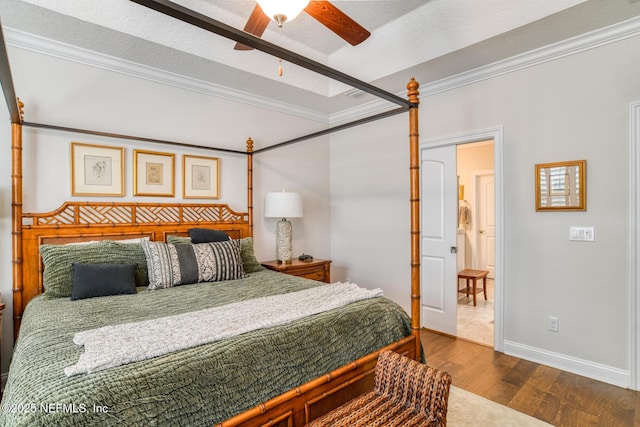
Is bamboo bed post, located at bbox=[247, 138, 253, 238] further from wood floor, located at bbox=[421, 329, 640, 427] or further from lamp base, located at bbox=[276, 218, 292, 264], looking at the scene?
wood floor, located at bbox=[421, 329, 640, 427]

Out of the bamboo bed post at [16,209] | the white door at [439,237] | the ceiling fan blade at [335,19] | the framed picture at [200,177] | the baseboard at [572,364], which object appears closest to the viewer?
the ceiling fan blade at [335,19]

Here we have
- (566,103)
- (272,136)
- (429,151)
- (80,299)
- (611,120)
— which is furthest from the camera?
(272,136)

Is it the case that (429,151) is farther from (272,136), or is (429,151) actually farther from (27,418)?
(27,418)

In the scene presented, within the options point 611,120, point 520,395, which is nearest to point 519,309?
point 520,395

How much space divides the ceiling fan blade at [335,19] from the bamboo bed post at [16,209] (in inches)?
87.5

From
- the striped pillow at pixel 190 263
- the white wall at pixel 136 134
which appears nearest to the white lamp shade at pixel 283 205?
the white wall at pixel 136 134

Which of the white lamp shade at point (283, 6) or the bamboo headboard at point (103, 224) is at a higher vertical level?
the white lamp shade at point (283, 6)

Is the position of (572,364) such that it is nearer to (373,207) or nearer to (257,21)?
(373,207)

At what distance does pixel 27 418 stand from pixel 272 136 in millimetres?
3513

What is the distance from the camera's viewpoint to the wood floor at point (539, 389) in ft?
7.02

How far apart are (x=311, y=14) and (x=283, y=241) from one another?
245cm

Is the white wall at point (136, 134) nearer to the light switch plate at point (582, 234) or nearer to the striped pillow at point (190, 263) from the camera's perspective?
the striped pillow at point (190, 263)

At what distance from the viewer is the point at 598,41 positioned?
2.57 metres

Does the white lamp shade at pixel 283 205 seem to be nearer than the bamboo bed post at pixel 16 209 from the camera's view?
No
